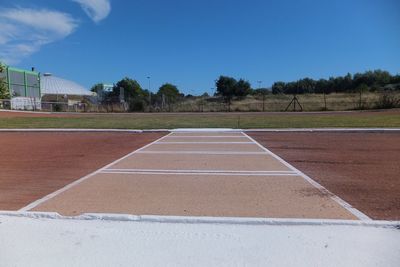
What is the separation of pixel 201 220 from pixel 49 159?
704 centimetres

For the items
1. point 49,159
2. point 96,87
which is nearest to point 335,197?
point 49,159

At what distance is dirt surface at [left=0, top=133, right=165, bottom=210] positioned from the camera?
285 inches

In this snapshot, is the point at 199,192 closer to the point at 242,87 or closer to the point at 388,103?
the point at 388,103

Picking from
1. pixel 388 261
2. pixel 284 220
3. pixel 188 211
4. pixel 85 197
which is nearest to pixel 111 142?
pixel 85 197

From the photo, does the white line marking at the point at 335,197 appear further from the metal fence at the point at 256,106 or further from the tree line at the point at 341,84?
the tree line at the point at 341,84

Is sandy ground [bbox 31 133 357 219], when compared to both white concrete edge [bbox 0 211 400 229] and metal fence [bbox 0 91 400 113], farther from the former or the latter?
metal fence [bbox 0 91 400 113]

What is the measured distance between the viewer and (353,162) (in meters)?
10.3

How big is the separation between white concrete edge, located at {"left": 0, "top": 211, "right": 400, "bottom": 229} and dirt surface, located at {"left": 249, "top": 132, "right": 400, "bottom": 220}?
524 millimetres

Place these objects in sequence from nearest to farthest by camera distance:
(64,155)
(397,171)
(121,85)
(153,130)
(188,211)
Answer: (188,211) < (397,171) < (64,155) < (153,130) < (121,85)

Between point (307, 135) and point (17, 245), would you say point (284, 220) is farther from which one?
point (307, 135)

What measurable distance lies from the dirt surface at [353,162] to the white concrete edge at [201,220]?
52cm

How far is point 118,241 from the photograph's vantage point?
15.2ft

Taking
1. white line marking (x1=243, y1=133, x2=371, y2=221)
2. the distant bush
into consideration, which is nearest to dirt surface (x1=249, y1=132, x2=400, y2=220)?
white line marking (x1=243, y1=133, x2=371, y2=221)

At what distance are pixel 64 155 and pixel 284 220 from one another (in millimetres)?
8233
